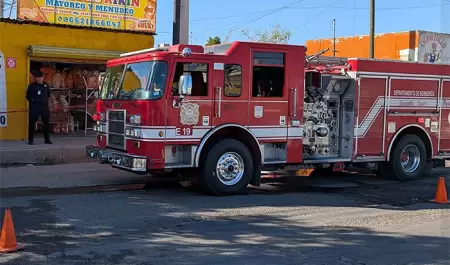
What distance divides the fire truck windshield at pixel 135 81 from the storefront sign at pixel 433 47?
1549cm

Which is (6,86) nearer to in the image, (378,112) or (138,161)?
(138,161)

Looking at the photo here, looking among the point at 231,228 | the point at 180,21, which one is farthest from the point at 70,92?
the point at 231,228

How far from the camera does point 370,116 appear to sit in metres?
11.5

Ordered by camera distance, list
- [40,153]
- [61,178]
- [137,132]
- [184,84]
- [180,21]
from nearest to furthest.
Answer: [184,84] → [137,132] → [61,178] → [40,153] → [180,21]

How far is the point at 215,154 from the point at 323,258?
384cm

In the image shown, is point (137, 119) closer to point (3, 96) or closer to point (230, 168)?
point (230, 168)

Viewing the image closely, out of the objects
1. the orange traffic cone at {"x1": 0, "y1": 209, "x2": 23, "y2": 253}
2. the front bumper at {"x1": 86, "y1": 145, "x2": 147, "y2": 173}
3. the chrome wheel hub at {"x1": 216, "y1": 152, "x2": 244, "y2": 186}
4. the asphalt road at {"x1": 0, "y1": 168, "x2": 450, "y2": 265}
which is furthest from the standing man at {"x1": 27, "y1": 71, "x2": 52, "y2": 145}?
the orange traffic cone at {"x1": 0, "y1": 209, "x2": 23, "y2": 253}

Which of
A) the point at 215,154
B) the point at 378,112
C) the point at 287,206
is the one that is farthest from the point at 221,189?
the point at 378,112

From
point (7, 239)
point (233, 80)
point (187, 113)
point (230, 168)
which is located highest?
point (233, 80)

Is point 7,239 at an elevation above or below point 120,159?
below

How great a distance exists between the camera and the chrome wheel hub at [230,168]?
959 cm

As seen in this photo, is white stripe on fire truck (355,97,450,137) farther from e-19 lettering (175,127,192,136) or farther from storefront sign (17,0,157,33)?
storefront sign (17,0,157,33)

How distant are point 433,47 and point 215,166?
653 inches

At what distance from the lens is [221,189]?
9.57m
